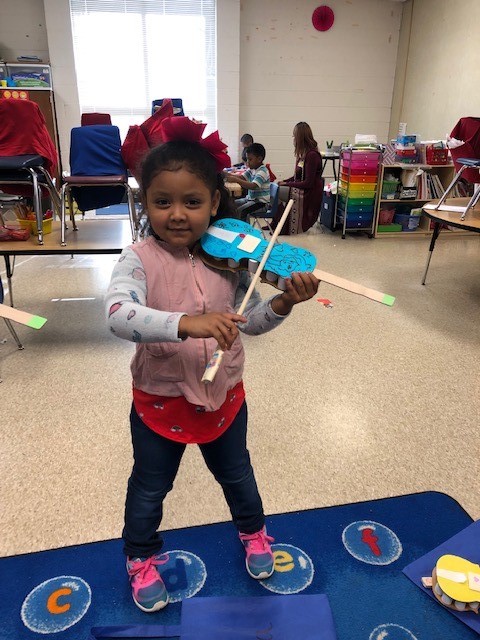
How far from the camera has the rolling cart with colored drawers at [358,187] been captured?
15.4 feet

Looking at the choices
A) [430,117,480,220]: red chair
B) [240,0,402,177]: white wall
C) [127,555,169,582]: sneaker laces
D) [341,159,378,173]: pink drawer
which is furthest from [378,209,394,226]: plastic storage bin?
[127,555,169,582]: sneaker laces

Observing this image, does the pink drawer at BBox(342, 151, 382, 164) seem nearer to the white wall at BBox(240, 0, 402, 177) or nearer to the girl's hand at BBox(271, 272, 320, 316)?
the white wall at BBox(240, 0, 402, 177)

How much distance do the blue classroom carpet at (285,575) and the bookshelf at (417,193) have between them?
4106 millimetres

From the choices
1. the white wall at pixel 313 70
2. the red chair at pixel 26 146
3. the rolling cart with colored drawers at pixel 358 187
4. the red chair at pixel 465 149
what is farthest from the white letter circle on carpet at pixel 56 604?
the white wall at pixel 313 70

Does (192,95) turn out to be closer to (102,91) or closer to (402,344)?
(102,91)

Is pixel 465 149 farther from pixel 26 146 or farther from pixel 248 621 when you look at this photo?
pixel 248 621

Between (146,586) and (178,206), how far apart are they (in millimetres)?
863

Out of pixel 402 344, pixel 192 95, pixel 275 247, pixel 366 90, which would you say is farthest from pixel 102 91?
pixel 275 247

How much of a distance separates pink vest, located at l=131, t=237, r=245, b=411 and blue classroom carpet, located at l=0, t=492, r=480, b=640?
537mm

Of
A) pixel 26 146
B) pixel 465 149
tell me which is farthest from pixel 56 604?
pixel 465 149

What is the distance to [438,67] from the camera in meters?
5.83

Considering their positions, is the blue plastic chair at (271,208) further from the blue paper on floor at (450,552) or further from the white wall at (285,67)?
the blue paper on floor at (450,552)

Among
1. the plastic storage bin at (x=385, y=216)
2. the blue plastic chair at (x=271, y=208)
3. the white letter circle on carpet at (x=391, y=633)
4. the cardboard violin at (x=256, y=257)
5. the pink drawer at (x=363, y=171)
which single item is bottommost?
the white letter circle on carpet at (x=391, y=633)

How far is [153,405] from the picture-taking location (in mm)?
975
